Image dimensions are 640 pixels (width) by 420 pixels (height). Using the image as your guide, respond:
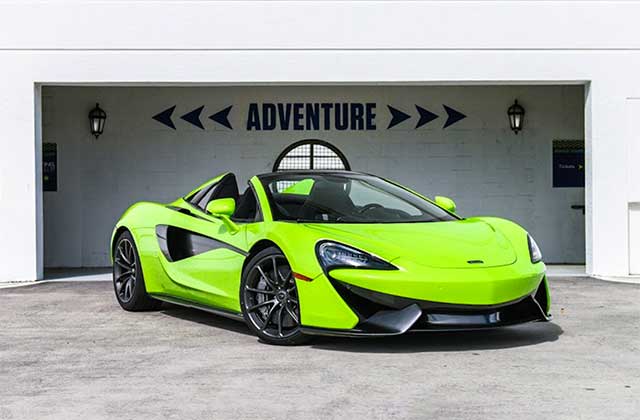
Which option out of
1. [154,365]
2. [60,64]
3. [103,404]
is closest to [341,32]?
[60,64]

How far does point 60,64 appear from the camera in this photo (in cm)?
1177

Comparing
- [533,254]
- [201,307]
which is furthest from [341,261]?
[201,307]

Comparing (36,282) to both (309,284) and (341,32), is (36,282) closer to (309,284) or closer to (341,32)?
(341,32)

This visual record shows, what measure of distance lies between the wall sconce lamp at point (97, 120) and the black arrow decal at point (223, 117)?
5.26 ft

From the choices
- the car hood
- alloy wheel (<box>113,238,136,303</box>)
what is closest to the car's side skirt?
alloy wheel (<box>113,238,136,303</box>)

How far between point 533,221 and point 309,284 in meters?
9.53

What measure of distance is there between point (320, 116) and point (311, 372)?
9.79 m

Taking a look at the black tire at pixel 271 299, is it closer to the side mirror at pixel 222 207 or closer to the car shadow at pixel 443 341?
the car shadow at pixel 443 341

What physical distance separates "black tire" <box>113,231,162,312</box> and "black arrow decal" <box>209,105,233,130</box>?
6.44 m

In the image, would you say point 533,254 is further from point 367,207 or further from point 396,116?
point 396,116

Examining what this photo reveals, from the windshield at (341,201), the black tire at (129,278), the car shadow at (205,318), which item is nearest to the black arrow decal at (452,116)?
the car shadow at (205,318)

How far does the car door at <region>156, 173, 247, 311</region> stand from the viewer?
694 centimetres

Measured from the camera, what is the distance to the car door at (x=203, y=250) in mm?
6941

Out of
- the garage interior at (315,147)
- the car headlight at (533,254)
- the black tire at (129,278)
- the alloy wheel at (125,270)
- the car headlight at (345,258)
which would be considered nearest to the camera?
the car headlight at (345,258)
